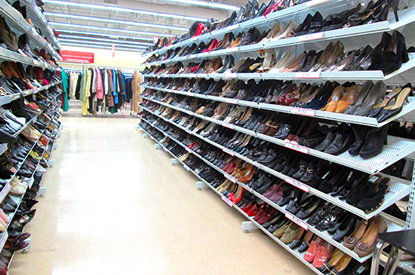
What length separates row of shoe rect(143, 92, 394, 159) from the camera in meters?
1.97

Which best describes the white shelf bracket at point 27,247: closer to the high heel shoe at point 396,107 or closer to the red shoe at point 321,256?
the red shoe at point 321,256

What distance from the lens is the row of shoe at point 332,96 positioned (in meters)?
1.88

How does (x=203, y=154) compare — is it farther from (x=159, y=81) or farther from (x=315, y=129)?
(x=159, y=81)

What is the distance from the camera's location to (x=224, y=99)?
3729 mm

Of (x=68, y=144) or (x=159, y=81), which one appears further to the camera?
(x=159, y=81)

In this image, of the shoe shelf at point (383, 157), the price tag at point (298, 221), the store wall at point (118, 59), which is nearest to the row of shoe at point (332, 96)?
the shoe shelf at point (383, 157)

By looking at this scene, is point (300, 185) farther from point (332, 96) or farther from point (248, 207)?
point (248, 207)

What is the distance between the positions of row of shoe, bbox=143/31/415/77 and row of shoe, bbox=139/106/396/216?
0.76 meters

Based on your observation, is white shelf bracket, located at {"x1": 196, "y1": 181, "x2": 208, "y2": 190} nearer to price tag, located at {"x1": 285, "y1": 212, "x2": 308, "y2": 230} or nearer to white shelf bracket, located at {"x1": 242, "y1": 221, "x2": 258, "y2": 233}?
white shelf bracket, located at {"x1": 242, "y1": 221, "x2": 258, "y2": 233}

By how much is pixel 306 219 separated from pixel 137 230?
66.5 inches

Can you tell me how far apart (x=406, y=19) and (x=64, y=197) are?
3931 mm

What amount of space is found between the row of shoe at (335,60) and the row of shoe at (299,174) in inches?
30.0

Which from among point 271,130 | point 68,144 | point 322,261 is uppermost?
point 271,130

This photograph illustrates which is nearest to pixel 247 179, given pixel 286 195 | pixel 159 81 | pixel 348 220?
pixel 286 195
